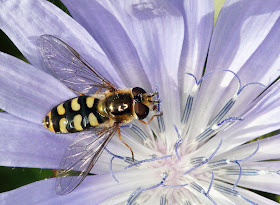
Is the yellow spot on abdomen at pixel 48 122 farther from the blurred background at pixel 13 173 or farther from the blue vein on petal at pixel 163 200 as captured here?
the blue vein on petal at pixel 163 200

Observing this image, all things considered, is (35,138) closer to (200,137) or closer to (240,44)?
(200,137)

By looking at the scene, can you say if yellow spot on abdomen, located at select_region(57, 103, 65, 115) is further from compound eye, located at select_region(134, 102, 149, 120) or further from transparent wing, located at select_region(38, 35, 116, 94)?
compound eye, located at select_region(134, 102, 149, 120)

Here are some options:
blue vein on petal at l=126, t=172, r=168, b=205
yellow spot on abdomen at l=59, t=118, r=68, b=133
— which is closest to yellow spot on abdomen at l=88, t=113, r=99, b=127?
yellow spot on abdomen at l=59, t=118, r=68, b=133

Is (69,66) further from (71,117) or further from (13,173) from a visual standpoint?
(13,173)

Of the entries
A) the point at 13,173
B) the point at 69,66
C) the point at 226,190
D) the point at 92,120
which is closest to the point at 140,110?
the point at 92,120

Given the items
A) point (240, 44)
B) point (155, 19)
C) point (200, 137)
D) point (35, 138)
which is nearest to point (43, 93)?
point (35, 138)

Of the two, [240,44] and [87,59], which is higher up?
[240,44]

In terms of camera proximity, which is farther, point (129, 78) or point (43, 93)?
point (129, 78)
